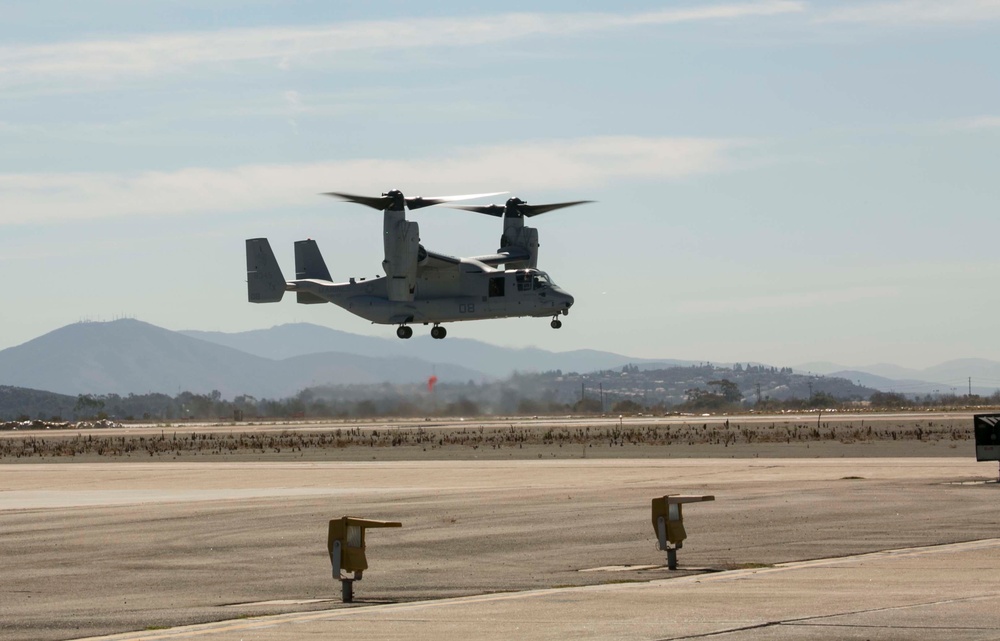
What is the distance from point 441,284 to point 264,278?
43.2 ft

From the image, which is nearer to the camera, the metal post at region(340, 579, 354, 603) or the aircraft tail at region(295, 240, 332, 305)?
the metal post at region(340, 579, 354, 603)

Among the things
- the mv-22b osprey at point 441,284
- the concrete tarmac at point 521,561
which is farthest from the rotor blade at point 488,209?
the concrete tarmac at point 521,561

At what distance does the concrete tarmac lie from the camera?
13.4 metres

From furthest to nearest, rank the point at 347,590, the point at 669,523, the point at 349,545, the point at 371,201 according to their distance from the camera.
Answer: the point at 371,201 < the point at 669,523 < the point at 349,545 < the point at 347,590

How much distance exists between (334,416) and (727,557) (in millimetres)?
84250

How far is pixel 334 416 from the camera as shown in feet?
334

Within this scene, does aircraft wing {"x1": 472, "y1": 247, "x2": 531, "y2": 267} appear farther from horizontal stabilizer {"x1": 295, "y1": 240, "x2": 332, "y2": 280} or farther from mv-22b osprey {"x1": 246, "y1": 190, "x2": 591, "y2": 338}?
horizontal stabilizer {"x1": 295, "y1": 240, "x2": 332, "y2": 280}

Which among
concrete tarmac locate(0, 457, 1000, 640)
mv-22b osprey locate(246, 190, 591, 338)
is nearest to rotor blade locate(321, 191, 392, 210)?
mv-22b osprey locate(246, 190, 591, 338)

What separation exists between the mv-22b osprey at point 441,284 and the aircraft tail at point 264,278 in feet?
6.47

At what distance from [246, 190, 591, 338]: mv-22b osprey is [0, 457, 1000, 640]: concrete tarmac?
30.0 meters

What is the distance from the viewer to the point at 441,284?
6919 centimetres

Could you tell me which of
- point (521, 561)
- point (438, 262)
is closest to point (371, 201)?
point (438, 262)

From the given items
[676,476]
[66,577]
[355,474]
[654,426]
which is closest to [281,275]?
[654,426]

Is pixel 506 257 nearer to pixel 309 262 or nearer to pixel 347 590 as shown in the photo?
pixel 309 262
